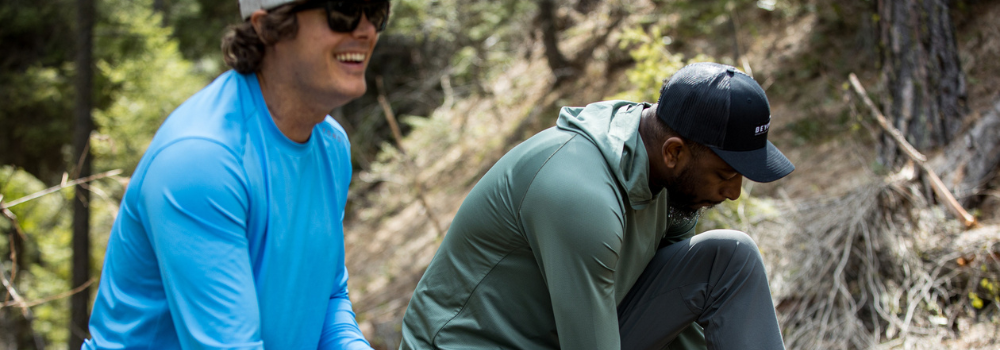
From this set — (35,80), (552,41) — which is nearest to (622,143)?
(552,41)

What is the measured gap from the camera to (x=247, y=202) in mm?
1512

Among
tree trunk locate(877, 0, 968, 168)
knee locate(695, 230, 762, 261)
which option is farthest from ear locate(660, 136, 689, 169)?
tree trunk locate(877, 0, 968, 168)

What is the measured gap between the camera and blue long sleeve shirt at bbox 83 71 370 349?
1.41 m

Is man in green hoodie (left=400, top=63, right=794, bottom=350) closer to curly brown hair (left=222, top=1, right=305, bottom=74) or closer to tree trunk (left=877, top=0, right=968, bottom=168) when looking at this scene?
curly brown hair (left=222, top=1, right=305, bottom=74)

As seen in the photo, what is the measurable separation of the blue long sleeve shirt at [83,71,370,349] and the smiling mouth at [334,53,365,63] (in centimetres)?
21

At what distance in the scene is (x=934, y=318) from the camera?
332 centimetres

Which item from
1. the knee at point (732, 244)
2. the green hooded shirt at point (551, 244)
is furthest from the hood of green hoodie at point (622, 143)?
the knee at point (732, 244)

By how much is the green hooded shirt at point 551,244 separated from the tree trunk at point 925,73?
9.58 ft

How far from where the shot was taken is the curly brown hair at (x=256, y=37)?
1545 millimetres

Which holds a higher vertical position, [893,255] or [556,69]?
[893,255]

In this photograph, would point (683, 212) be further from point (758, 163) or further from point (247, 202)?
point (247, 202)

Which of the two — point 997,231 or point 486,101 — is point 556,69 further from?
point 997,231

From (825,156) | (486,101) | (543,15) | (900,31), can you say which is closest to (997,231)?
(900,31)

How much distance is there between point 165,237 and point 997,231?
3.65 meters
